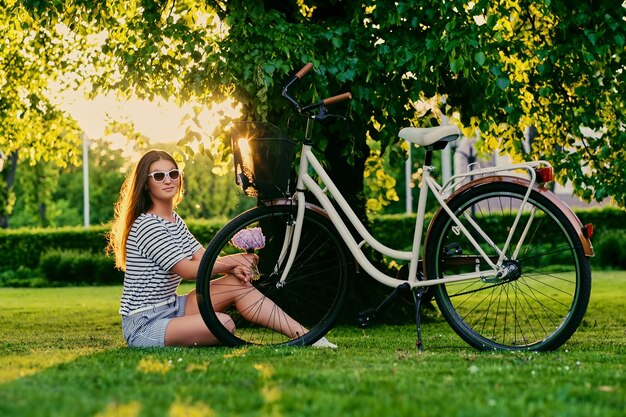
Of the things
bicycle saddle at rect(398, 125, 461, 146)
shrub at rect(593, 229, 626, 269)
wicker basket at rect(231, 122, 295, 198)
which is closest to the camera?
bicycle saddle at rect(398, 125, 461, 146)

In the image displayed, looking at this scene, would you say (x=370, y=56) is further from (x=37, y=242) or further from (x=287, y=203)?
(x=37, y=242)

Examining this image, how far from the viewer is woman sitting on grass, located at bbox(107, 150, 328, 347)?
5.58m

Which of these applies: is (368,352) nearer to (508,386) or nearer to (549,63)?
(508,386)

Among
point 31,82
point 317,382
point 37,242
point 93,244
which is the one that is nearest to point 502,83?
point 317,382

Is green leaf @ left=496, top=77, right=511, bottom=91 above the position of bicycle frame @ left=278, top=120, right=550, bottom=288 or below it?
above

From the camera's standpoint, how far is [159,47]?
26.1ft

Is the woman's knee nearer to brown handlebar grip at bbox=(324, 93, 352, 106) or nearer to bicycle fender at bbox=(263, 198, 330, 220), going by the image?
bicycle fender at bbox=(263, 198, 330, 220)

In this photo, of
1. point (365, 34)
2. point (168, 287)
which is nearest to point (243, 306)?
point (168, 287)

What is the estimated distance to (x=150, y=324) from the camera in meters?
5.69

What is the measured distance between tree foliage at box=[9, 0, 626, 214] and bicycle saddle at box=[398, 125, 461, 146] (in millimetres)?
1705

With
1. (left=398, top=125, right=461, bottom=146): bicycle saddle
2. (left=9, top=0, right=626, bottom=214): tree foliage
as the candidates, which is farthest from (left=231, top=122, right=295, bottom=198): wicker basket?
(left=9, top=0, right=626, bottom=214): tree foliage

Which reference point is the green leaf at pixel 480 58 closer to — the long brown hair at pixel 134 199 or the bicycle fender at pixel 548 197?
the bicycle fender at pixel 548 197

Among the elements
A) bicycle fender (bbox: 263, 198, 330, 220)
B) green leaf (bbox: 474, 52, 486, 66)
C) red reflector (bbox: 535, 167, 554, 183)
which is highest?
green leaf (bbox: 474, 52, 486, 66)

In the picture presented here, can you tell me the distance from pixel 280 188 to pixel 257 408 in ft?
7.54
